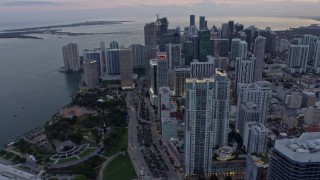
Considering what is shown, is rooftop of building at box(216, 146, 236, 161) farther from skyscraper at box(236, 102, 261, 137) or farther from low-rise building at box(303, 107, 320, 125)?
low-rise building at box(303, 107, 320, 125)

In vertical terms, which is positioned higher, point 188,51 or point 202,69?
point 188,51

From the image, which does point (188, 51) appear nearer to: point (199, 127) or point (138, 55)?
point (138, 55)

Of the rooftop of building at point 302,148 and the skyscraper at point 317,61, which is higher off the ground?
→ the rooftop of building at point 302,148

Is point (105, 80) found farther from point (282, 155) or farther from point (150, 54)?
point (282, 155)

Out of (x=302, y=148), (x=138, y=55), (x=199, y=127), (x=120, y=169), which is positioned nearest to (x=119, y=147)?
(x=120, y=169)

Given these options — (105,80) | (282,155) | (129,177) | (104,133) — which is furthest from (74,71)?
(282,155)

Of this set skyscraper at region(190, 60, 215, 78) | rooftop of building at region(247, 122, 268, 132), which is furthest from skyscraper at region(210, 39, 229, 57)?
rooftop of building at region(247, 122, 268, 132)

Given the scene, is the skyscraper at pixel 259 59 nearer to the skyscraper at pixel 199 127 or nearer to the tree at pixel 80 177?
the skyscraper at pixel 199 127

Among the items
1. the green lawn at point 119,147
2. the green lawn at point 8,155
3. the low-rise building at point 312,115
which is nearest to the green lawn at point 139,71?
the green lawn at point 119,147
